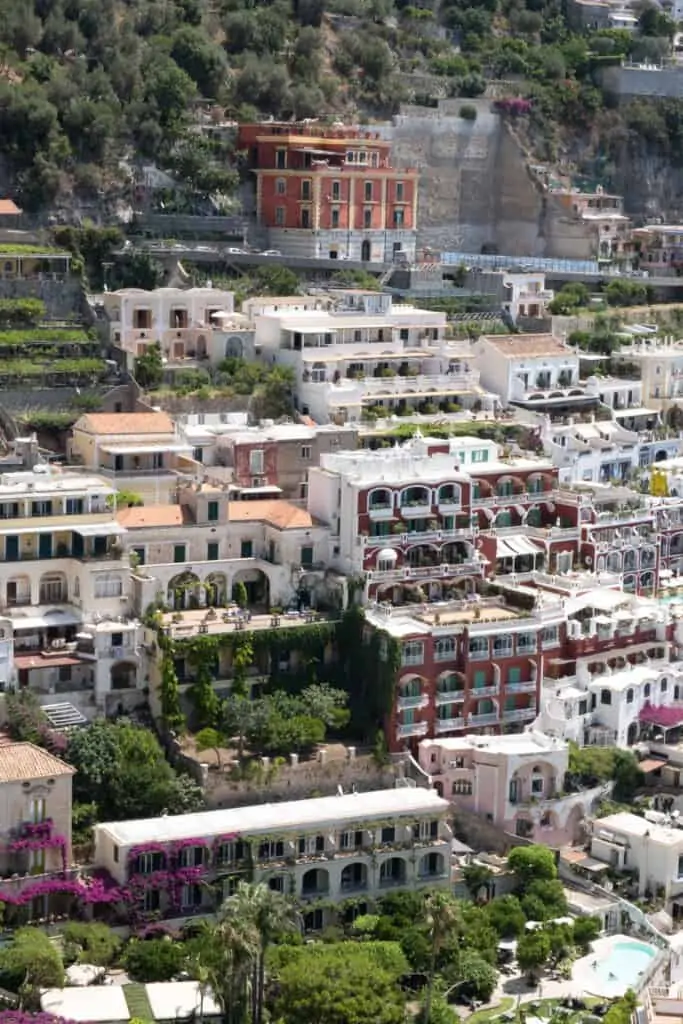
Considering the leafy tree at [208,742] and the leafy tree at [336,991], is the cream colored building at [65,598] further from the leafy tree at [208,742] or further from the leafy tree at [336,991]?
the leafy tree at [336,991]

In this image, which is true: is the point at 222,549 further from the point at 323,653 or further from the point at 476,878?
the point at 476,878

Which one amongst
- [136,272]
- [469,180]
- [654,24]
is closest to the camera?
→ [136,272]

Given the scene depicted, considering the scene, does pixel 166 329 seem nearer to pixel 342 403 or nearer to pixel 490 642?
pixel 342 403

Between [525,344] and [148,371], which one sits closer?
[148,371]

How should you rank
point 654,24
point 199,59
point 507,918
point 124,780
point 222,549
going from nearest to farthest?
A: point 507,918 → point 124,780 → point 222,549 → point 199,59 → point 654,24

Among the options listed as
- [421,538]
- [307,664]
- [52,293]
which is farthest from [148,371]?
[307,664]

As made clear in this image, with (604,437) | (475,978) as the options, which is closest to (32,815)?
(475,978)

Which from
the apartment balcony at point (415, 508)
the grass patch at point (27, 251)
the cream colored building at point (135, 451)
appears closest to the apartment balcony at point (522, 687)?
the apartment balcony at point (415, 508)

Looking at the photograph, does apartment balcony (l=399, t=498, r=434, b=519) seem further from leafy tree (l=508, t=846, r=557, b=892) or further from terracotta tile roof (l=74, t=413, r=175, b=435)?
leafy tree (l=508, t=846, r=557, b=892)
